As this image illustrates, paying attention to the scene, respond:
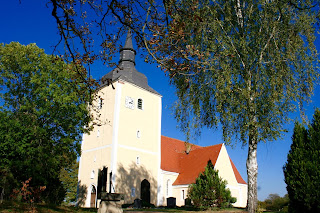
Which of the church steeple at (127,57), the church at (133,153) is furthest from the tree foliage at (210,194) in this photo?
the church steeple at (127,57)

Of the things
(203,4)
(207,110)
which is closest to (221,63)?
(207,110)

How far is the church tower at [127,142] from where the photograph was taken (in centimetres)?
2366

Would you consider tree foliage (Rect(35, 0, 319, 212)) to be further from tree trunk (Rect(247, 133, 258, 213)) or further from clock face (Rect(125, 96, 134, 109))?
clock face (Rect(125, 96, 134, 109))

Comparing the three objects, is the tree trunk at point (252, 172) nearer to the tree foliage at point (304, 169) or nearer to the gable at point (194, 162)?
→ the tree foliage at point (304, 169)

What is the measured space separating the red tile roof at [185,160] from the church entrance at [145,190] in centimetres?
304

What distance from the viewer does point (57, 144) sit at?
19781mm

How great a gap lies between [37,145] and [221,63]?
569 inches

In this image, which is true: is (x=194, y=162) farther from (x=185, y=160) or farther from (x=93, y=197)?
(x=93, y=197)

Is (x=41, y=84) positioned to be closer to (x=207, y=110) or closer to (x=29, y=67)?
(x=29, y=67)

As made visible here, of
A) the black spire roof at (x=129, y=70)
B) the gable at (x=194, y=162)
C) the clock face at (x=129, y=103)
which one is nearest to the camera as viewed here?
the clock face at (x=129, y=103)

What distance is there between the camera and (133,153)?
2492 centimetres

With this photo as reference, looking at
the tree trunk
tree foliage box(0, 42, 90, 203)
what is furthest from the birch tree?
tree foliage box(0, 42, 90, 203)

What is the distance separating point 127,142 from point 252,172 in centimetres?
1501

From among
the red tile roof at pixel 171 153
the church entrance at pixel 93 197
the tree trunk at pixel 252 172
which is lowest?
the church entrance at pixel 93 197
